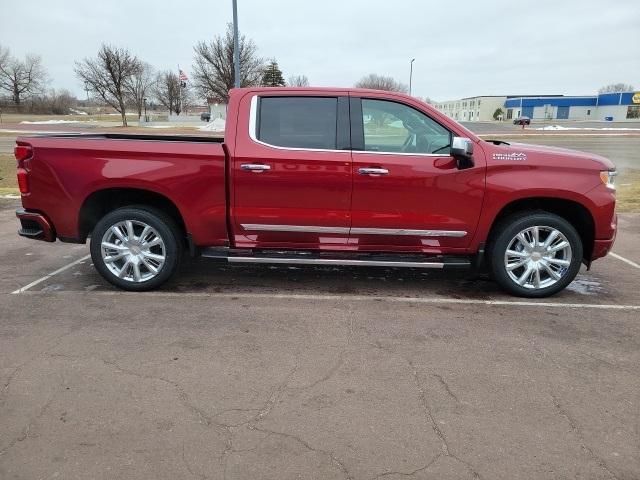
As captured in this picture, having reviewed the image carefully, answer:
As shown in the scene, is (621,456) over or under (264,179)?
under

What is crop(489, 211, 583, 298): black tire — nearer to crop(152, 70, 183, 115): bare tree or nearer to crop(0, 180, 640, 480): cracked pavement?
crop(0, 180, 640, 480): cracked pavement

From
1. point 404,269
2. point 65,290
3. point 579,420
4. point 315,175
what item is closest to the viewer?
point 579,420

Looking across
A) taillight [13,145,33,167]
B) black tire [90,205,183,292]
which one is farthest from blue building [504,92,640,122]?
taillight [13,145,33,167]

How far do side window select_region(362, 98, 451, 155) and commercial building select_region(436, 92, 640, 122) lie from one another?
9571 centimetres

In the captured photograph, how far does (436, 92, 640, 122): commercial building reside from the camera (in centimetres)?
8869

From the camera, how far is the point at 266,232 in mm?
4773

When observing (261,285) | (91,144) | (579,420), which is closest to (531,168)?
(579,420)

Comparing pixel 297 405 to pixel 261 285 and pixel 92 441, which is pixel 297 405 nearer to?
pixel 92 441

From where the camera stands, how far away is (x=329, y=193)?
4.59m

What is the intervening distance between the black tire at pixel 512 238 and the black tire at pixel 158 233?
10.1 ft

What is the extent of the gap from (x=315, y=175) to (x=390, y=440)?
2.55 meters

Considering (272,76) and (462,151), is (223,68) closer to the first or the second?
(272,76)

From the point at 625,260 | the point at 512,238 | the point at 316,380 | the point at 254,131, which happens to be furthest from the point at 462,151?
the point at 625,260

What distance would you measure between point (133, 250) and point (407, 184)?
2.69 m
